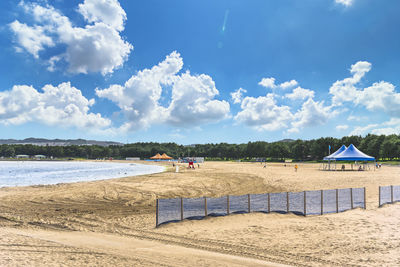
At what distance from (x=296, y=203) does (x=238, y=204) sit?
12.6ft

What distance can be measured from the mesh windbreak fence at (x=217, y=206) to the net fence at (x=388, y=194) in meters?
12.2

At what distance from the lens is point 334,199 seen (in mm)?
19578

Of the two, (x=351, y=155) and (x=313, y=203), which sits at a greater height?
(x=351, y=155)

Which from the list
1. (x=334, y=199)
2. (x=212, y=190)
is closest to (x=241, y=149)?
(x=212, y=190)

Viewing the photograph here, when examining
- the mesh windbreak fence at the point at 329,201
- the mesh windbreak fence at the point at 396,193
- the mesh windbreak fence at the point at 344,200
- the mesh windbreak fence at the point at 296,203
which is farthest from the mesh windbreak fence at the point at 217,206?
the mesh windbreak fence at the point at 396,193

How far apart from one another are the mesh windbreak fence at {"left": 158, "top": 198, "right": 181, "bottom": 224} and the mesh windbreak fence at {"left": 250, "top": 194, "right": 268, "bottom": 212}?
186 inches

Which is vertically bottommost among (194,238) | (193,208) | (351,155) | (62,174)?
(62,174)

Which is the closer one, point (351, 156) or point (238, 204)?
point (238, 204)

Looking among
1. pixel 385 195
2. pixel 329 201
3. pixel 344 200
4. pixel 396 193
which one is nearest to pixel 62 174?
pixel 329 201

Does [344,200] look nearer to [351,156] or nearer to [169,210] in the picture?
[169,210]

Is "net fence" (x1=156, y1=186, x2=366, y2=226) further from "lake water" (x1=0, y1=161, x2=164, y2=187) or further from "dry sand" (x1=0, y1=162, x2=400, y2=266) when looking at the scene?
"lake water" (x1=0, y1=161, x2=164, y2=187)

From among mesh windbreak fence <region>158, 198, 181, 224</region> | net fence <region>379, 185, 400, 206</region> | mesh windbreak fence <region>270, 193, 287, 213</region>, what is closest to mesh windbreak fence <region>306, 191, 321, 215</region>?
mesh windbreak fence <region>270, 193, 287, 213</region>

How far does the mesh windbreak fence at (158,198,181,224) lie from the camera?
16.6 m

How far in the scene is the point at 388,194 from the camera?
2262 cm
